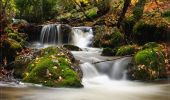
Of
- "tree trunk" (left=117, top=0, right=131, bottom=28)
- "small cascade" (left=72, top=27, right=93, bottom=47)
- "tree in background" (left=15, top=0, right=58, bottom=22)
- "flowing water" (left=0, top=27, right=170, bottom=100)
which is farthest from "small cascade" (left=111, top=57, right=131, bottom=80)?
"tree in background" (left=15, top=0, right=58, bottom=22)

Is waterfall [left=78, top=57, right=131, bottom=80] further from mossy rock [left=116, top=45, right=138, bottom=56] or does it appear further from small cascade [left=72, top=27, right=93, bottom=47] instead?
small cascade [left=72, top=27, right=93, bottom=47]

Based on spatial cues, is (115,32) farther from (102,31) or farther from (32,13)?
(32,13)

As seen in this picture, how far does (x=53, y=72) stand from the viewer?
10.9 metres

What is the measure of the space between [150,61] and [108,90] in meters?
2.71

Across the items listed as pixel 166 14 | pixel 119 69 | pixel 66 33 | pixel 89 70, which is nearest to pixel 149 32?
pixel 166 14

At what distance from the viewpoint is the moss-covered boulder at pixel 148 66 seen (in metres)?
12.8

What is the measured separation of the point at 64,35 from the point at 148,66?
9.85 m

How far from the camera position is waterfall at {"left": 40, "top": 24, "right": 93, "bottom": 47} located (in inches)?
861

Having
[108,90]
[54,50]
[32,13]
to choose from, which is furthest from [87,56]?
[32,13]

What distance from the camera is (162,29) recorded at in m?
16.5

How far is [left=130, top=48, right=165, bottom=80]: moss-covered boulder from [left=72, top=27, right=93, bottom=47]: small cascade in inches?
331

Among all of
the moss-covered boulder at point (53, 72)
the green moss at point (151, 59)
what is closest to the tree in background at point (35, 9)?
the green moss at point (151, 59)

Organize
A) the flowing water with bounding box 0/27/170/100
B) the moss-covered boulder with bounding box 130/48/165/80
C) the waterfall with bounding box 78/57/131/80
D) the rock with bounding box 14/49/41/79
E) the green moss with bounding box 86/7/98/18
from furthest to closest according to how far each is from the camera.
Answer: the green moss with bounding box 86/7/98/18
the waterfall with bounding box 78/57/131/80
the moss-covered boulder with bounding box 130/48/165/80
the rock with bounding box 14/49/41/79
the flowing water with bounding box 0/27/170/100

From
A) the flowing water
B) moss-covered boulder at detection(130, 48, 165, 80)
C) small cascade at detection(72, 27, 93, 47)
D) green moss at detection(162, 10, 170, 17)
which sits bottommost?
the flowing water
